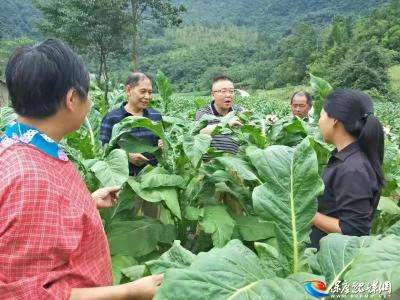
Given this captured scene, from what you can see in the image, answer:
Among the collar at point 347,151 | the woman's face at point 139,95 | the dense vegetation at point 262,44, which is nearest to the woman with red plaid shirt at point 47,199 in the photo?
the collar at point 347,151

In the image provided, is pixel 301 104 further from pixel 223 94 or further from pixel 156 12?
pixel 156 12

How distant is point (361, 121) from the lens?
2.07 metres

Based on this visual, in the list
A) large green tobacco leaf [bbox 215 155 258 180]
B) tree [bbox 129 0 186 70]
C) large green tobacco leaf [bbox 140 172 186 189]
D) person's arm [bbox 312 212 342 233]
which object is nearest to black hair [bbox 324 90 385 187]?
person's arm [bbox 312 212 342 233]

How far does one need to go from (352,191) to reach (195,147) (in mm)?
731

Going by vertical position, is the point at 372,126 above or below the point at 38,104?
below

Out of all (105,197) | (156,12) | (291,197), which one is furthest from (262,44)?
(291,197)

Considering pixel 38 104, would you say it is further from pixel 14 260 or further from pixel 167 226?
pixel 167 226

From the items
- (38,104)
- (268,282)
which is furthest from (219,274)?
(38,104)

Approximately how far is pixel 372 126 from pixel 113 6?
23663mm

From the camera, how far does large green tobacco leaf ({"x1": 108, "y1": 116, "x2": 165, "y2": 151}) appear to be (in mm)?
2271

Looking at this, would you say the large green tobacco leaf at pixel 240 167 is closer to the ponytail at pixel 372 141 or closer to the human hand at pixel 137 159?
the ponytail at pixel 372 141

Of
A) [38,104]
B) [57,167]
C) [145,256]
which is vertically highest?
[38,104]

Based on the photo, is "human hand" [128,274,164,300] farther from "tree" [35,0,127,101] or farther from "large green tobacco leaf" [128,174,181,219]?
"tree" [35,0,127,101]

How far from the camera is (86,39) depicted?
81.1 ft
